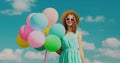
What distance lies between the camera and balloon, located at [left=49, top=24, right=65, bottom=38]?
→ 23.5ft

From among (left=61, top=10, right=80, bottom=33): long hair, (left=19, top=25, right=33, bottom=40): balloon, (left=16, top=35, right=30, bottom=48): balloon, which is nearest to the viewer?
(left=19, top=25, right=33, bottom=40): balloon

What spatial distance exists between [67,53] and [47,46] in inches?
21.5

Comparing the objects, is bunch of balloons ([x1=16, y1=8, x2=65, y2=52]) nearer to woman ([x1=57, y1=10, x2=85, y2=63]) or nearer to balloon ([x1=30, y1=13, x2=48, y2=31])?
balloon ([x1=30, y1=13, x2=48, y2=31])

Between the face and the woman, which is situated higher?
the face

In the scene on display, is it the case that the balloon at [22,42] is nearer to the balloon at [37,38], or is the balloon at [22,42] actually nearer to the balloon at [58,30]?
the balloon at [37,38]

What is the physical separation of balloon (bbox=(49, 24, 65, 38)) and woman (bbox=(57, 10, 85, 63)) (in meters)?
0.16

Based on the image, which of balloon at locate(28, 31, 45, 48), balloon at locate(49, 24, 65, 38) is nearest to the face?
balloon at locate(49, 24, 65, 38)

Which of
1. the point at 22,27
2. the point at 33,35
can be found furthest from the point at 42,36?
the point at 22,27

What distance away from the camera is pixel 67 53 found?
7285 mm

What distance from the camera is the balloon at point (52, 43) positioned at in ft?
23.2

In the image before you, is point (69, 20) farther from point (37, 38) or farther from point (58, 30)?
point (37, 38)

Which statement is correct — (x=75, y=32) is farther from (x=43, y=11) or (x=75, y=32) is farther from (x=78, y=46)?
(x=43, y=11)

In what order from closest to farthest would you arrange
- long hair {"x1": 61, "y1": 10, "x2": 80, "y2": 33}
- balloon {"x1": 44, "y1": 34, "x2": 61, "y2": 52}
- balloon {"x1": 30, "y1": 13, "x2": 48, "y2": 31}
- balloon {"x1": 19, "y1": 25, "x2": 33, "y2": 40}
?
balloon {"x1": 44, "y1": 34, "x2": 61, "y2": 52} → balloon {"x1": 30, "y1": 13, "x2": 48, "y2": 31} → balloon {"x1": 19, "y1": 25, "x2": 33, "y2": 40} → long hair {"x1": 61, "y1": 10, "x2": 80, "y2": 33}

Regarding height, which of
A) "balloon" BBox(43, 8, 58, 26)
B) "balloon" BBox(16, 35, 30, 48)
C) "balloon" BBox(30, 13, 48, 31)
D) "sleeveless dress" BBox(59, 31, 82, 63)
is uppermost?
"balloon" BBox(43, 8, 58, 26)
